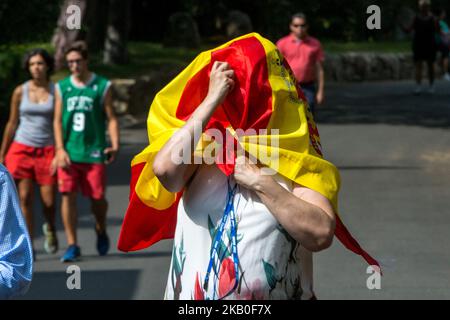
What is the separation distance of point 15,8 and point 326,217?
13.4 metres

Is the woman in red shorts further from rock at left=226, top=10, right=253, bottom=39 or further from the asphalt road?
rock at left=226, top=10, right=253, bottom=39

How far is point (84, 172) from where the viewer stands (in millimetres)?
10250

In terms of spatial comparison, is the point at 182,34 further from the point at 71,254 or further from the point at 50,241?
the point at 71,254

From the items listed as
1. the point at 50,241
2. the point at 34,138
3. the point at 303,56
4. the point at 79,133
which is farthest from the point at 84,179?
the point at 303,56

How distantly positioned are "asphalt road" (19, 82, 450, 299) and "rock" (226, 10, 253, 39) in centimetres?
1322

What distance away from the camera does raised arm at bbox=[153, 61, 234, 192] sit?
13.7ft

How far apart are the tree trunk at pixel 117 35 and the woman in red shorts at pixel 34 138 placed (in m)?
13.9

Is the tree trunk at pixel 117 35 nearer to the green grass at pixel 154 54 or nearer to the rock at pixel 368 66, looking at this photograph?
the green grass at pixel 154 54

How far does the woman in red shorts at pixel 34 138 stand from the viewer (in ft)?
33.7

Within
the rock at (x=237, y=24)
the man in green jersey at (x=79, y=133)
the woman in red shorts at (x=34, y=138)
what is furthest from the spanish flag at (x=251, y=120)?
the rock at (x=237, y=24)

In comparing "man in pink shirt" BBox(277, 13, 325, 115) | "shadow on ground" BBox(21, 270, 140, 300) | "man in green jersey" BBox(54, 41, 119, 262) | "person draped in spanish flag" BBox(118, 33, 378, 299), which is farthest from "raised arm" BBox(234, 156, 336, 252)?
"man in pink shirt" BBox(277, 13, 325, 115)

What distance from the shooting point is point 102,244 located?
10.5m
